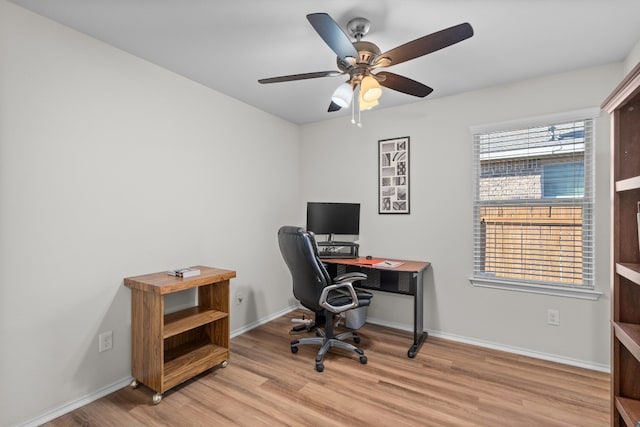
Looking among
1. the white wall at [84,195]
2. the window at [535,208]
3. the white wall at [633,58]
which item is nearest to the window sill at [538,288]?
the window at [535,208]

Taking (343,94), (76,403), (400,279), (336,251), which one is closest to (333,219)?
(336,251)

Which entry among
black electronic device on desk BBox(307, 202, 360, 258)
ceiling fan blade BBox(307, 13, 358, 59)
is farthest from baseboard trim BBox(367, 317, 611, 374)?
ceiling fan blade BBox(307, 13, 358, 59)

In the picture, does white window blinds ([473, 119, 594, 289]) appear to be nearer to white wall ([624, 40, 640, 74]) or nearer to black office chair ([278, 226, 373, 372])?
white wall ([624, 40, 640, 74])

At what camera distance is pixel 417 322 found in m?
2.78

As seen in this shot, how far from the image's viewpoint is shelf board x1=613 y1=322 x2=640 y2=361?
1.18m

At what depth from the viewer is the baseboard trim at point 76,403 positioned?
1.80 meters

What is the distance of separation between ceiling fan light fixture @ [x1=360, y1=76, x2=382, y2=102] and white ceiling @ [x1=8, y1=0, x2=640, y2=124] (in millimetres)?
334

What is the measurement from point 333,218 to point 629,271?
96.3 inches

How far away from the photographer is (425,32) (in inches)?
75.6

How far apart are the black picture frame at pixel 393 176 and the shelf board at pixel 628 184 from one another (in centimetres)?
189

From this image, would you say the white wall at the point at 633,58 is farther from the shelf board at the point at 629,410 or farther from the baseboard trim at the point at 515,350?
the baseboard trim at the point at 515,350

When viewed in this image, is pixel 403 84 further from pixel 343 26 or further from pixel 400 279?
pixel 400 279

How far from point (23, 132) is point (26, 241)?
24.7 inches

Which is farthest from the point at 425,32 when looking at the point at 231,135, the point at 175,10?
the point at 231,135
